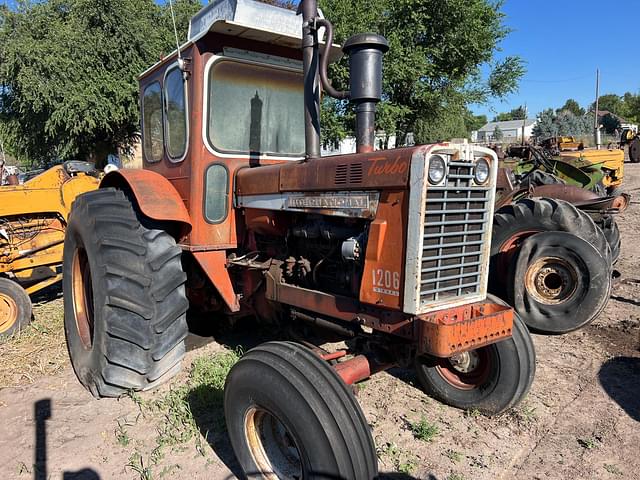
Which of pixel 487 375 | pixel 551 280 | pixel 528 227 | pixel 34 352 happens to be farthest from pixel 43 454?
pixel 528 227

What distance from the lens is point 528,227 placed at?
5.09m

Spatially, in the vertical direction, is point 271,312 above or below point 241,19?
below

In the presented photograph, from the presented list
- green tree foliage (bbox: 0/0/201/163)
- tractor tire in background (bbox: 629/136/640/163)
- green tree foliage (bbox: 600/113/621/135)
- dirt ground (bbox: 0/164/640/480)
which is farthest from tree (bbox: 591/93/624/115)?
dirt ground (bbox: 0/164/640/480)

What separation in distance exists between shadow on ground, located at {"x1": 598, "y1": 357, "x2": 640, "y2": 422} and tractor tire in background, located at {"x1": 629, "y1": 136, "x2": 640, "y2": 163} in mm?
22484

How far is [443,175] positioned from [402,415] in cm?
169

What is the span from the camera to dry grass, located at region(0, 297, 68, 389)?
3.84 meters

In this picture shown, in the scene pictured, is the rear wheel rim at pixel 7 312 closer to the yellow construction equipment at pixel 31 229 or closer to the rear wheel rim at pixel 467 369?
the yellow construction equipment at pixel 31 229

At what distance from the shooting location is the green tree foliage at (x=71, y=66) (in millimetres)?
13156

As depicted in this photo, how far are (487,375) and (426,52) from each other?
1414 centimetres

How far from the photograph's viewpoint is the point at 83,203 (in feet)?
11.6

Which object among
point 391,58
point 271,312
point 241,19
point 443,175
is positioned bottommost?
point 271,312

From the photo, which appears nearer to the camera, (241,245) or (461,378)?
(461,378)

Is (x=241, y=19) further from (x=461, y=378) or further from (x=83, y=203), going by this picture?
(x=461, y=378)

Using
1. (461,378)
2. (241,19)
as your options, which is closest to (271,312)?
(461,378)
